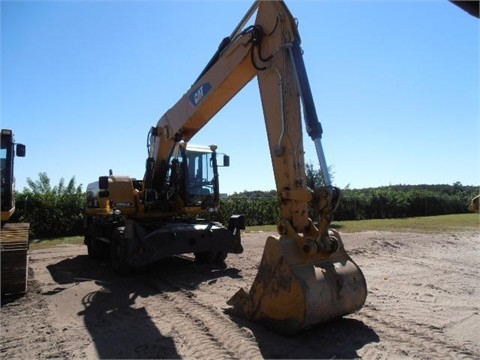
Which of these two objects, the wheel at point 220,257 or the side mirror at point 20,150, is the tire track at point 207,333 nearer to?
the wheel at point 220,257

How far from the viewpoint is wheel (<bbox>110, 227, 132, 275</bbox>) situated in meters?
7.50

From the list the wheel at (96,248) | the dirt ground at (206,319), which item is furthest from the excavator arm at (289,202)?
the wheel at (96,248)

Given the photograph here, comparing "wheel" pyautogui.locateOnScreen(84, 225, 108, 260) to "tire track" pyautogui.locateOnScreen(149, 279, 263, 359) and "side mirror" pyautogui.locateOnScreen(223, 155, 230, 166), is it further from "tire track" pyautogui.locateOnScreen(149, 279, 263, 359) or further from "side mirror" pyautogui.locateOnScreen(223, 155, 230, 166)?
"tire track" pyautogui.locateOnScreen(149, 279, 263, 359)

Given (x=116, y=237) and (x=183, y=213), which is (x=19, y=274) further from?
(x=183, y=213)

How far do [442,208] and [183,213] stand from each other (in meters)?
30.9

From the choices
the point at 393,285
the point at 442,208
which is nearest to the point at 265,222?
the point at 393,285

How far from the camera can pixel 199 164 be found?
891cm

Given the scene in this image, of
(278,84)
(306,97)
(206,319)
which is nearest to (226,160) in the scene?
(278,84)

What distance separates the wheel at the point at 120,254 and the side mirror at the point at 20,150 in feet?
7.33

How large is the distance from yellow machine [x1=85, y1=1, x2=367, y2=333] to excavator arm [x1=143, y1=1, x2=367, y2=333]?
0.04ft

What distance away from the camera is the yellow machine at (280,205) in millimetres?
4270

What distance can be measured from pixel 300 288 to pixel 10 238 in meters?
4.76

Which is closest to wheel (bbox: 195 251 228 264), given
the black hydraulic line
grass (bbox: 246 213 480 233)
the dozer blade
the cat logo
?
the cat logo

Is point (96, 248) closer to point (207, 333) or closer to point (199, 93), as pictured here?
point (199, 93)
